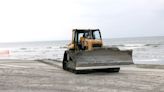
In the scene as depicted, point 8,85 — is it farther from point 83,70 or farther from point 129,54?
point 129,54

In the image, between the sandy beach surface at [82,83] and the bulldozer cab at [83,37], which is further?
the bulldozer cab at [83,37]

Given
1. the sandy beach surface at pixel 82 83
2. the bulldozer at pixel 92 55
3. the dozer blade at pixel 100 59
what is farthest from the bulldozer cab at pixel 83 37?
the sandy beach surface at pixel 82 83

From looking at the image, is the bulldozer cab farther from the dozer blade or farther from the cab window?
the dozer blade

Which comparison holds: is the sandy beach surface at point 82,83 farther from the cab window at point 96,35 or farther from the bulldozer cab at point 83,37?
the cab window at point 96,35

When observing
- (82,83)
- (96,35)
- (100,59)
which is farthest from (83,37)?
(82,83)

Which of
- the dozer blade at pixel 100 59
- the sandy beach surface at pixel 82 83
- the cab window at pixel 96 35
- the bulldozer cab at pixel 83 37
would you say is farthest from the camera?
the cab window at pixel 96 35

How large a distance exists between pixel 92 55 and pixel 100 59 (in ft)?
1.33

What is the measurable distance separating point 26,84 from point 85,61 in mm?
3248

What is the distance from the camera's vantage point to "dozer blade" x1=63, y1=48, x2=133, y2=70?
640 inches

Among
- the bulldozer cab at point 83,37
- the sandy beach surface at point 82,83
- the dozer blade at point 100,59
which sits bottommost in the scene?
the sandy beach surface at point 82,83

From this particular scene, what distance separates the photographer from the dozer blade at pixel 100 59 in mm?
16266

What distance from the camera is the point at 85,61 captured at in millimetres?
16250

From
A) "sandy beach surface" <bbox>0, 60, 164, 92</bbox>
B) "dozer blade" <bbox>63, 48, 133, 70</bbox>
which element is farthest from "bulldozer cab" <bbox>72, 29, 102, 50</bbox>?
"sandy beach surface" <bbox>0, 60, 164, 92</bbox>

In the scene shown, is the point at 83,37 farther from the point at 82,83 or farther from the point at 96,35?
the point at 82,83
